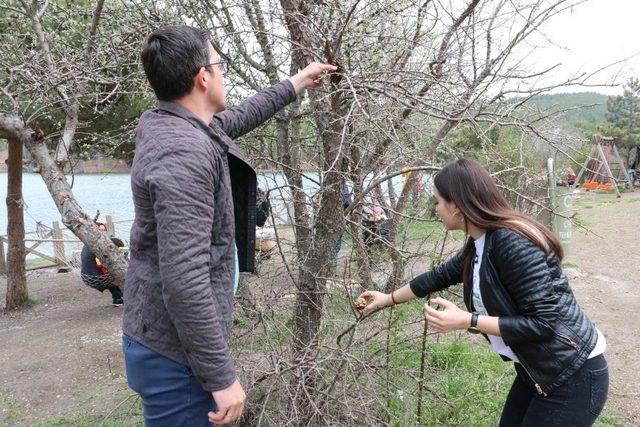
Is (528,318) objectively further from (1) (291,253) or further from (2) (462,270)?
(1) (291,253)

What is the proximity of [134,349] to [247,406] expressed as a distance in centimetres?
120

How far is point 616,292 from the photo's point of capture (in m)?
6.45

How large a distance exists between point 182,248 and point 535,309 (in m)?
1.13

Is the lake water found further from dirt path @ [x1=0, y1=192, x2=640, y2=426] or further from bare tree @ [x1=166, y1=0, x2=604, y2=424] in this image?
bare tree @ [x1=166, y1=0, x2=604, y2=424]

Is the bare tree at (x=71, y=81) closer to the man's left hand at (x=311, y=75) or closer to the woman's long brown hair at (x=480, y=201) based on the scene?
the man's left hand at (x=311, y=75)

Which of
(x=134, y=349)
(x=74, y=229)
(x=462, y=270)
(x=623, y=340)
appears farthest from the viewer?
(x=623, y=340)

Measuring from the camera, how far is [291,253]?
2.81m

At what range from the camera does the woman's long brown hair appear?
5.65 ft

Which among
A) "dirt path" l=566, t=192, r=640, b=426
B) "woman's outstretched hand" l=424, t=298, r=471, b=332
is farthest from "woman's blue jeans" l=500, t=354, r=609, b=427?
"dirt path" l=566, t=192, r=640, b=426

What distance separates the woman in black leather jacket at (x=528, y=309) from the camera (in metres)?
1.63

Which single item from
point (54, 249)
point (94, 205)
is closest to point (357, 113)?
point (54, 249)

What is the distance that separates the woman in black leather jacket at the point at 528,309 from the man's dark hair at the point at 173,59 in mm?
940

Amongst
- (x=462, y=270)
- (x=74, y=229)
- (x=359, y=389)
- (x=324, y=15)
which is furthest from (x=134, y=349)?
(x=74, y=229)

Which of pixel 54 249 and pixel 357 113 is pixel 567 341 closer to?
pixel 357 113
